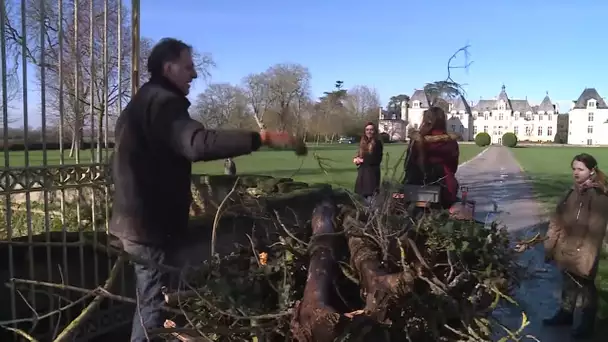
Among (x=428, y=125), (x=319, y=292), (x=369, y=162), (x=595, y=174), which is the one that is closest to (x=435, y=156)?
(x=428, y=125)

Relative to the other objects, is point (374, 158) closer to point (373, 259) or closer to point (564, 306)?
point (564, 306)

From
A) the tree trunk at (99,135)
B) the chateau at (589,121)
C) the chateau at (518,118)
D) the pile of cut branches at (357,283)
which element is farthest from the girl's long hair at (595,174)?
the chateau at (589,121)

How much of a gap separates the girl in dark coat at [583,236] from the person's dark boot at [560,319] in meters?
0.09

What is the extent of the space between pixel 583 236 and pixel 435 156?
1558mm

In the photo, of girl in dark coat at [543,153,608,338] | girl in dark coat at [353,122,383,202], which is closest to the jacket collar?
girl in dark coat at [543,153,608,338]

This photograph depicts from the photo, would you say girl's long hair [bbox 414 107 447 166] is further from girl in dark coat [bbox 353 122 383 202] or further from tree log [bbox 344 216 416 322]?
tree log [bbox 344 216 416 322]

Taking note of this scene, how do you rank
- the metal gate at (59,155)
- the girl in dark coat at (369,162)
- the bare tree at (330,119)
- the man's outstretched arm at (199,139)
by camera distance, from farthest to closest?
the girl in dark coat at (369,162), the metal gate at (59,155), the bare tree at (330,119), the man's outstretched arm at (199,139)

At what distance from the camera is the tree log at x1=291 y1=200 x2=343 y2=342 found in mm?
1877

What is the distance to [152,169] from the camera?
9.91 feet

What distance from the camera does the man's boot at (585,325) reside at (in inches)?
213

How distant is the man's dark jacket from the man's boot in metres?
4.02

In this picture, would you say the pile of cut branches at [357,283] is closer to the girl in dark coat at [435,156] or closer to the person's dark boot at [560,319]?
the girl in dark coat at [435,156]

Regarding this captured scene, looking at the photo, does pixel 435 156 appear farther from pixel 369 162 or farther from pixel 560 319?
pixel 369 162

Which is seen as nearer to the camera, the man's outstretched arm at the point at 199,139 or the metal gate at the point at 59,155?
the man's outstretched arm at the point at 199,139
